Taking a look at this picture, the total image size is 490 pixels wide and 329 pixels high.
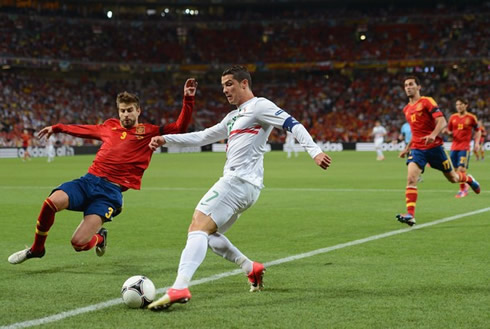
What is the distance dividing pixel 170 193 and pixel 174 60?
48.0 metres

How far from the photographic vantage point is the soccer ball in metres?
5.69

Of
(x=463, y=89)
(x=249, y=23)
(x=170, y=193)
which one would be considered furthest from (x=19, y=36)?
(x=170, y=193)

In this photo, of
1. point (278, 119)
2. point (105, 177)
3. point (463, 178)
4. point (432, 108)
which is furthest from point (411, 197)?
point (278, 119)

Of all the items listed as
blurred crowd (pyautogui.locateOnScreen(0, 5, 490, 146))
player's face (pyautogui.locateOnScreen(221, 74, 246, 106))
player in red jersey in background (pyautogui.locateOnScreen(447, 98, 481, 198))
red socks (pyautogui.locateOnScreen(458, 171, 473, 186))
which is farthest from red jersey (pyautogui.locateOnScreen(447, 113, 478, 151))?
blurred crowd (pyautogui.locateOnScreen(0, 5, 490, 146))

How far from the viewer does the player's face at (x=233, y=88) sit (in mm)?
6320

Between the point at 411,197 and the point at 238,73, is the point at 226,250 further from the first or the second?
the point at 411,197

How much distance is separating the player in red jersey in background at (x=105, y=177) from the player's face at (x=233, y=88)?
1.00 metres

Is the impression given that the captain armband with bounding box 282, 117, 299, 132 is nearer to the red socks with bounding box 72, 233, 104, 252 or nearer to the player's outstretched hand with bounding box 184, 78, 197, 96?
the player's outstretched hand with bounding box 184, 78, 197, 96

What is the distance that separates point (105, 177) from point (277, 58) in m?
57.3

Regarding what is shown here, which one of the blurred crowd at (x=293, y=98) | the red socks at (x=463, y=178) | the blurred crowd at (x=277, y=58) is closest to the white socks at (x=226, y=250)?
the red socks at (x=463, y=178)

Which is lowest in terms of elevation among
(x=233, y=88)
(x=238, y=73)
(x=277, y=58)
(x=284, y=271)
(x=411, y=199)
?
(x=284, y=271)

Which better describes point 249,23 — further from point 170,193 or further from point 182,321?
point 182,321

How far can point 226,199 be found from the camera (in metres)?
6.08

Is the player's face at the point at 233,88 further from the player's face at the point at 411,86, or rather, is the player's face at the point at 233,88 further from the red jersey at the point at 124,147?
the player's face at the point at 411,86
